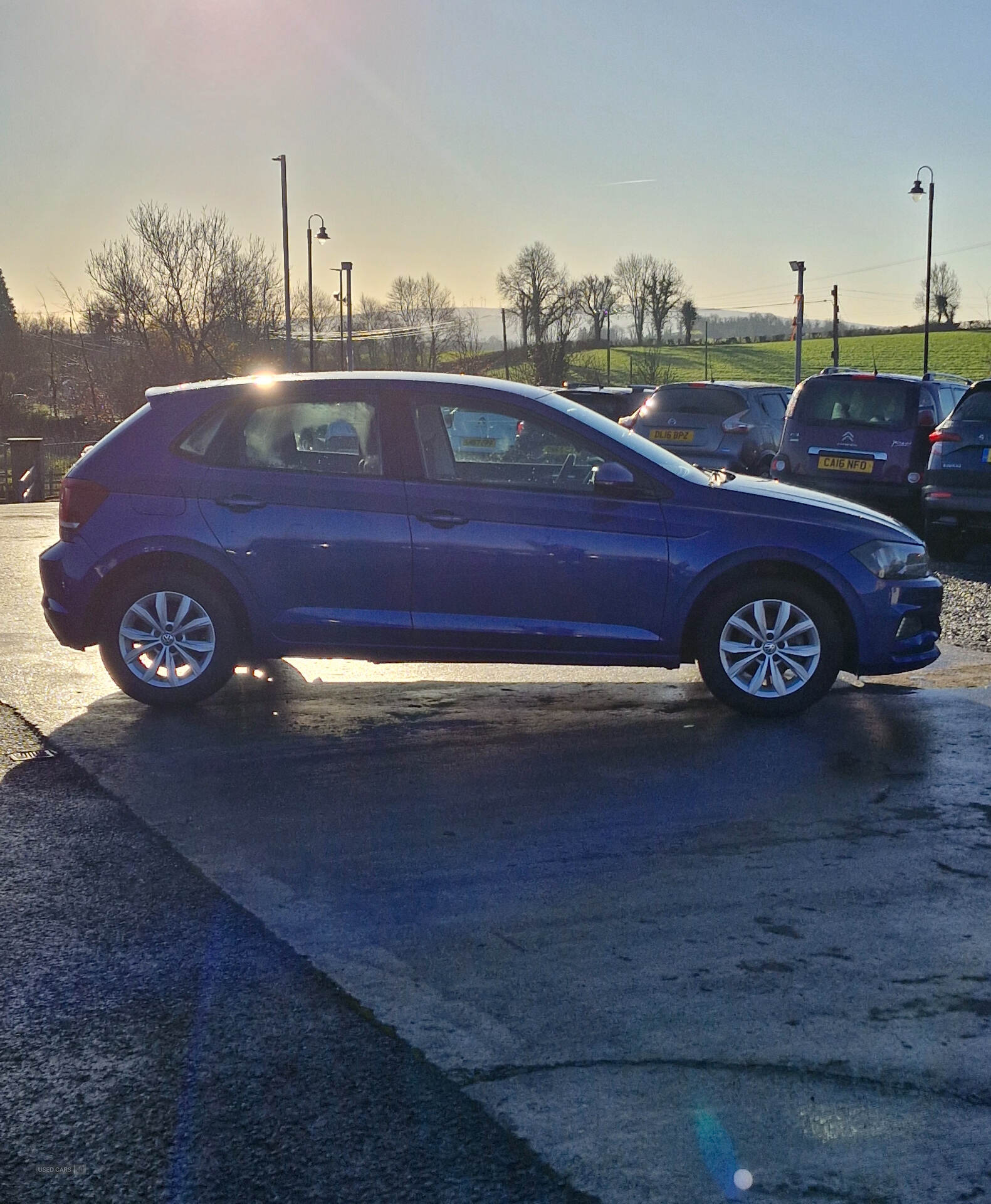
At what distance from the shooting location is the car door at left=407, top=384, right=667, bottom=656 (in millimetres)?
6676

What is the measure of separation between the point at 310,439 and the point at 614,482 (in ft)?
5.11

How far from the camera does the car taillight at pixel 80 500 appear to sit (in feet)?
22.9

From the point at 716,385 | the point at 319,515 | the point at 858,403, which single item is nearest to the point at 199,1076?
the point at 319,515

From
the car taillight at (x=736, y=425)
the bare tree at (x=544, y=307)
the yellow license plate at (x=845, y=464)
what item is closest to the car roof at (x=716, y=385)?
the car taillight at (x=736, y=425)

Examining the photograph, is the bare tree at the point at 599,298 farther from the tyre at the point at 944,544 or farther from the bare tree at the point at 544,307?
the tyre at the point at 944,544

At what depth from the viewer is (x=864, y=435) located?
14.8 meters

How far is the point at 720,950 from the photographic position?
391 cm

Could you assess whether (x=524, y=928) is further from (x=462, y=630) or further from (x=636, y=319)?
(x=636, y=319)

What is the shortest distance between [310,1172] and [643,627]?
423 cm

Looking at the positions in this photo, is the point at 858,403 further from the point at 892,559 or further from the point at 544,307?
the point at 544,307

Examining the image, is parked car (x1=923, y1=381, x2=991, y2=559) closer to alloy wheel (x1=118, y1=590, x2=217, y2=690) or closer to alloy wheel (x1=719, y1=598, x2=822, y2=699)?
alloy wheel (x1=719, y1=598, x2=822, y2=699)

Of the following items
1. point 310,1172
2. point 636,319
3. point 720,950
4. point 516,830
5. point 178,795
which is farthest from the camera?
point 636,319

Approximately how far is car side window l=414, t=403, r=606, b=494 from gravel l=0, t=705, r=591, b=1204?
2950 mm

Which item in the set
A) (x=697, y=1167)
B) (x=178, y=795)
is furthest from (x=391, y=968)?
(x=178, y=795)
